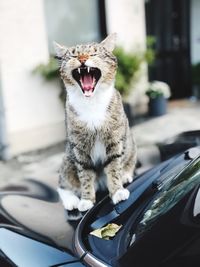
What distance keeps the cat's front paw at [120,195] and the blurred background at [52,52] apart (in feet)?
13.6

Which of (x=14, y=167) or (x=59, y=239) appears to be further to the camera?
(x=14, y=167)

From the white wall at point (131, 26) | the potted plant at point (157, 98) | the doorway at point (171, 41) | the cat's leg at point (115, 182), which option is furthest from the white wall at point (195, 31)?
the cat's leg at point (115, 182)

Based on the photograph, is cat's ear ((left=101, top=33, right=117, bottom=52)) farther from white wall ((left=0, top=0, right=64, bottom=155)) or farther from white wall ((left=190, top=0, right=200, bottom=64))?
white wall ((left=190, top=0, right=200, bottom=64))

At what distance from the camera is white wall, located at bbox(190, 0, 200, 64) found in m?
9.38

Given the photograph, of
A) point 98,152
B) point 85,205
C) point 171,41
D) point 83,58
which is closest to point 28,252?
point 85,205

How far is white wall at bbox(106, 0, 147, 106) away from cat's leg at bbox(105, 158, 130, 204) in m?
5.02

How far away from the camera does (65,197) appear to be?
108 inches

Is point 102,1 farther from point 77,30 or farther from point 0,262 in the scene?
point 0,262

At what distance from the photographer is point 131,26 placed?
8.02m

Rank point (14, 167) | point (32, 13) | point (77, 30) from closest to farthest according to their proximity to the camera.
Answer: point (14, 167), point (32, 13), point (77, 30)

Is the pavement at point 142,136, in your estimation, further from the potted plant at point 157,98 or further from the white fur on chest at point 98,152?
the white fur on chest at point 98,152

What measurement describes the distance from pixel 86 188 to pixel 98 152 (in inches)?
9.5

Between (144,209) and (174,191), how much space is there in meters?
0.16

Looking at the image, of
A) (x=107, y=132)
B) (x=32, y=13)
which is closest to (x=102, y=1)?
(x=32, y=13)
